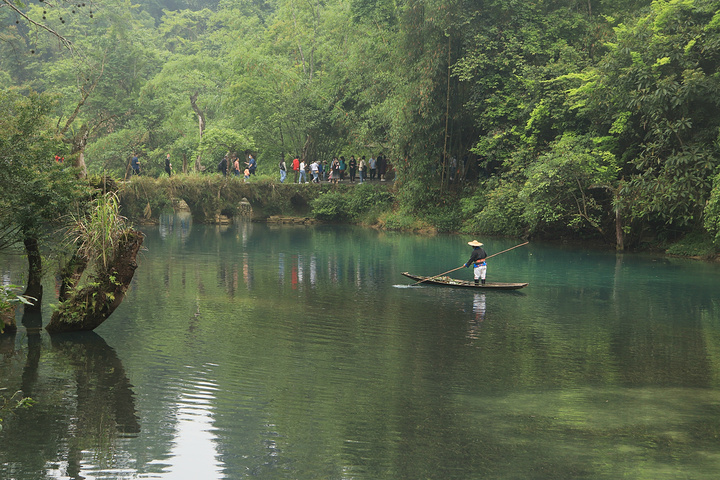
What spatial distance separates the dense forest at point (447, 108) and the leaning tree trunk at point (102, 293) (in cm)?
133

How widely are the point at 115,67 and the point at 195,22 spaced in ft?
78.4

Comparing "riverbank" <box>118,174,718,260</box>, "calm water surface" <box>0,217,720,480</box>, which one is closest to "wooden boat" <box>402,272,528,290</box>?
"calm water surface" <box>0,217,720,480</box>

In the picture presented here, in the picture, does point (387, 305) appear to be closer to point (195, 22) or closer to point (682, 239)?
point (682, 239)

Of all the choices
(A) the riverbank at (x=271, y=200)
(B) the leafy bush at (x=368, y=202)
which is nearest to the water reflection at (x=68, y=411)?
(A) the riverbank at (x=271, y=200)

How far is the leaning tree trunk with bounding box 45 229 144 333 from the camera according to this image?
14773 mm

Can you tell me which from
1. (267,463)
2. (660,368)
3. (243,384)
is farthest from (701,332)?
(267,463)

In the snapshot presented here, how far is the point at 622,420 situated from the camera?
34.5 feet

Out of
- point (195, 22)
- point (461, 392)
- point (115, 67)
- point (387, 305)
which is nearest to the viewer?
point (461, 392)

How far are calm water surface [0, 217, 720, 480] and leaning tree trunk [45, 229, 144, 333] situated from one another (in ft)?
1.34

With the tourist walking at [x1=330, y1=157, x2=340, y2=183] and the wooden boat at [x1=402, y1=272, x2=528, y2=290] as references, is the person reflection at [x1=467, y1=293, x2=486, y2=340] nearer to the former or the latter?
the wooden boat at [x1=402, y1=272, x2=528, y2=290]

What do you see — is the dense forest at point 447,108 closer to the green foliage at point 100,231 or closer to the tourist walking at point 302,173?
the green foliage at point 100,231

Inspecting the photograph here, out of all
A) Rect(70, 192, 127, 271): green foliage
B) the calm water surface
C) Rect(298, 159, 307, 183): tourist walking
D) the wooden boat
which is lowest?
the calm water surface

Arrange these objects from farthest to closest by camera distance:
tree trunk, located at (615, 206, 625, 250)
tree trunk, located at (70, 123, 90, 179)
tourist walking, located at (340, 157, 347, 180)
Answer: tourist walking, located at (340, 157, 347, 180)
tree trunk, located at (615, 206, 625, 250)
tree trunk, located at (70, 123, 90, 179)

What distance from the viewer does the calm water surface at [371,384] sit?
895 centimetres
